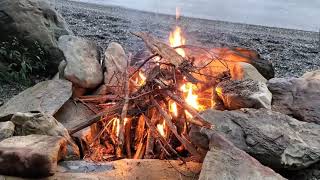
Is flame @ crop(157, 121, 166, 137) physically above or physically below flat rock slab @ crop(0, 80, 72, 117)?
below

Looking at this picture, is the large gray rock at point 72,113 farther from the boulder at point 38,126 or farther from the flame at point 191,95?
the flame at point 191,95

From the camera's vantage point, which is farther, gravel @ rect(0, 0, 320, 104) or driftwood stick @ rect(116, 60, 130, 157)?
gravel @ rect(0, 0, 320, 104)

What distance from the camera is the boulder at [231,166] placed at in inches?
107

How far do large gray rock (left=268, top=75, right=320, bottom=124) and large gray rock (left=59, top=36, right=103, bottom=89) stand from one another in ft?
6.06

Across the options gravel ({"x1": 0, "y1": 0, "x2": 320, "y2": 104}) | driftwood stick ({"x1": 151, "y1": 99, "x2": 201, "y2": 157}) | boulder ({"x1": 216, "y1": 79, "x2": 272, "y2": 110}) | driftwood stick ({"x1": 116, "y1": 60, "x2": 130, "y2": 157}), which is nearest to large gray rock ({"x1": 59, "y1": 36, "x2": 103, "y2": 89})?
driftwood stick ({"x1": 116, "y1": 60, "x2": 130, "y2": 157})

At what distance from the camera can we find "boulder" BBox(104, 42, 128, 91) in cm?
468

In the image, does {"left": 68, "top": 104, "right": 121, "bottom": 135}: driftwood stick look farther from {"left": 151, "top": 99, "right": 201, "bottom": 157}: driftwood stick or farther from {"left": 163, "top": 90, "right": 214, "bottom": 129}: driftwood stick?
{"left": 163, "top": 90, "right": 214, "bottom": 129}: driftwood stick

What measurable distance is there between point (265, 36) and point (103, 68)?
7.60 metres

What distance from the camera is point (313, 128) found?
3.48m

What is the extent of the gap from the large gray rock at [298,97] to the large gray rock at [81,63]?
72.8 inches

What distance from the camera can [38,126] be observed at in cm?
336

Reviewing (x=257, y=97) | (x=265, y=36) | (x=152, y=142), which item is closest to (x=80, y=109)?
(x=152, y=142)

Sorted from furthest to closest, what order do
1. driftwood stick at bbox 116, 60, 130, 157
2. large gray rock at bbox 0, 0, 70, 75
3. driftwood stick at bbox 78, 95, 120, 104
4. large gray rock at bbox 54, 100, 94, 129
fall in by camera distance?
1. large gray rock at bbox 0, 0, 70, 75
2. driftwood stick at bbox 78, 95, 120, 104
3. large gray rock at bbox 54, 100, 94, 129
4. driftwood stick at bbox 116, 60, 130, 157

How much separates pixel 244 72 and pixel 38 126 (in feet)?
7.86
